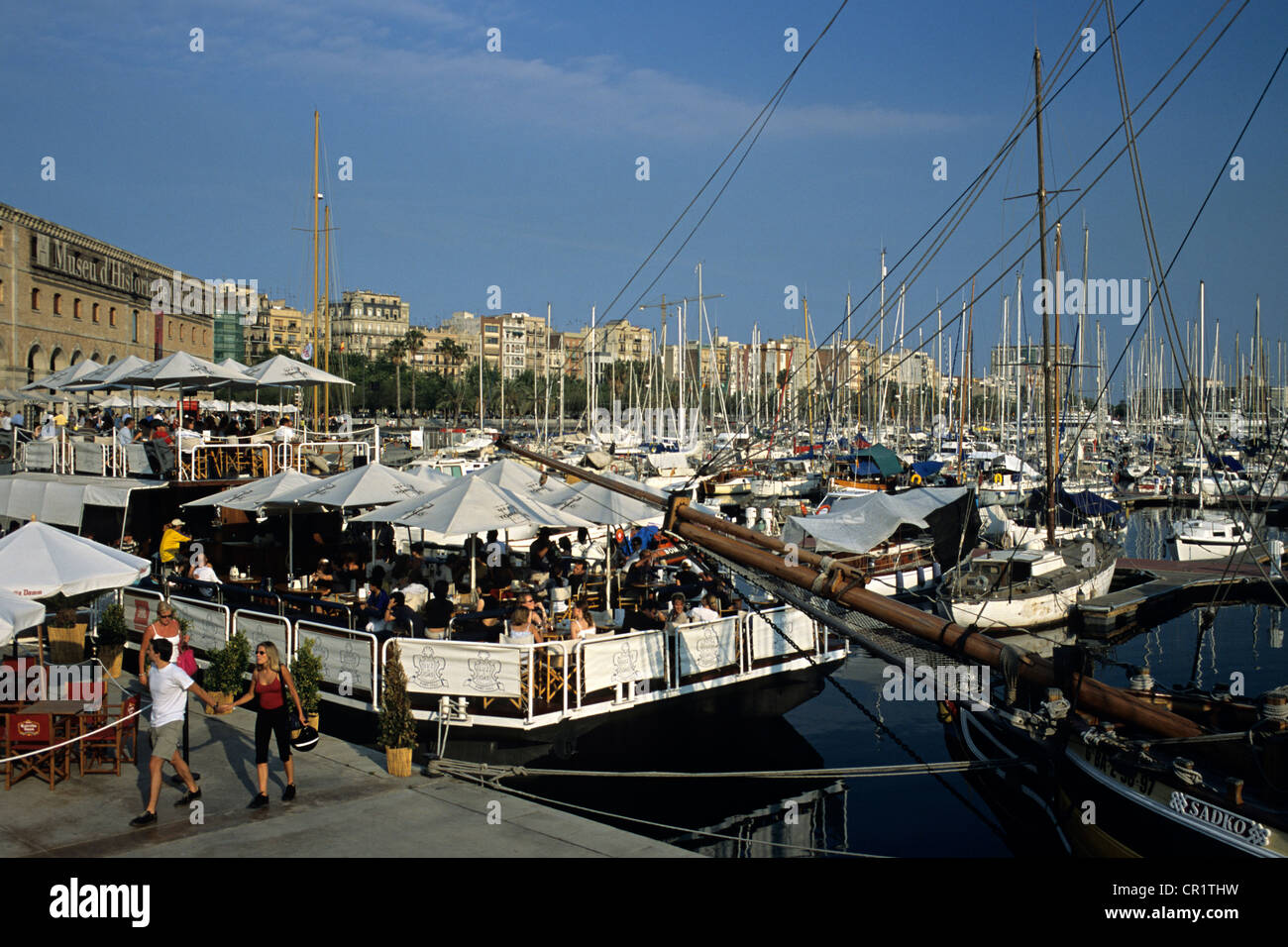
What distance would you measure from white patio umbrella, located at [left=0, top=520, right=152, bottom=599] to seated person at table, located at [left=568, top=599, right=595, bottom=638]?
566cm

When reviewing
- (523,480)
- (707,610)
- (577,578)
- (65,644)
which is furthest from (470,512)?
(65,644)

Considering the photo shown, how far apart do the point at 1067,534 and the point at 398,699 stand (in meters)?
32.1

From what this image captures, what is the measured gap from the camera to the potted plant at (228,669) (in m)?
14.0

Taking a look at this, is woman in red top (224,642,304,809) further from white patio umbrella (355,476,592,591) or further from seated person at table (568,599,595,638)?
white patio umbrella (355,476,592,591)

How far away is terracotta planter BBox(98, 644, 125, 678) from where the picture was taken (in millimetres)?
15750

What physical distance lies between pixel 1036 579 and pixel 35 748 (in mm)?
25196

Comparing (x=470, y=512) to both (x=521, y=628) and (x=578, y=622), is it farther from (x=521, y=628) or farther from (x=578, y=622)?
(x=521, y=628)

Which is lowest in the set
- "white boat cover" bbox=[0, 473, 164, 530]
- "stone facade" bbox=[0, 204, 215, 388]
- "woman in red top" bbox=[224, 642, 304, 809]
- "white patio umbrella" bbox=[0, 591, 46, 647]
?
"woman in red top" bbox=[224, 642, 304, 809]

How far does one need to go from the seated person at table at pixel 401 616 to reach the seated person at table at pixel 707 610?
3.96 meters

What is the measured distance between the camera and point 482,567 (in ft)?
61.4

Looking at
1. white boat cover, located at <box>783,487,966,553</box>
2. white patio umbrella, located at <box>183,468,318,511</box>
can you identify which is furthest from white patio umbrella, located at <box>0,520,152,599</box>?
white boat cover, located at <box>783,487,966,553</box>
